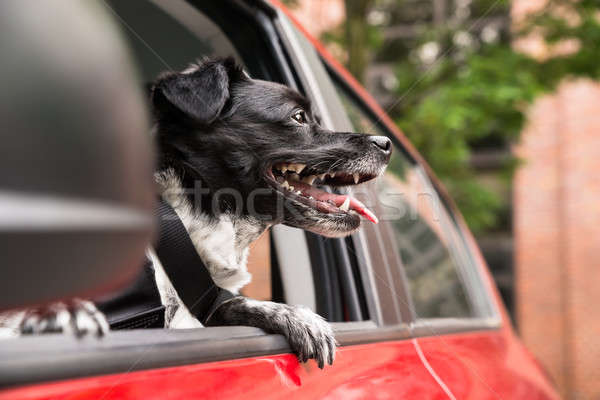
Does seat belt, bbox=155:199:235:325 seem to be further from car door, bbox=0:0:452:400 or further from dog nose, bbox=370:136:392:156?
dog nose, bbox=370:136:392:156

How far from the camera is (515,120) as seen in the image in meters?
6.30

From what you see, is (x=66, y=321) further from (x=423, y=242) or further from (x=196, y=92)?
(x=423, y=242)

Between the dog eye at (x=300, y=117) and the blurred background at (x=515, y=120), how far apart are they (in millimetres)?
2019

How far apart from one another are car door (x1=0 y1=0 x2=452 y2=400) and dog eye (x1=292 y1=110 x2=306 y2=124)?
69 millimetres

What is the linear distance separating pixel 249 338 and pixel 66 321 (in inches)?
18.0

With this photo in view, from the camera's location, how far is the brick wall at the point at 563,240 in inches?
429

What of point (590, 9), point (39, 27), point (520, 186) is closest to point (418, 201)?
point (39, 27)

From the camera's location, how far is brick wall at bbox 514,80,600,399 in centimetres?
1090

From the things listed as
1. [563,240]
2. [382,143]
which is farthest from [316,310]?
[563,240]

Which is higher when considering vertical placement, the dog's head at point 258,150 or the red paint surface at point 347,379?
the dog's head at point 258,150

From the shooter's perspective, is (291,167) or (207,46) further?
(207,46)

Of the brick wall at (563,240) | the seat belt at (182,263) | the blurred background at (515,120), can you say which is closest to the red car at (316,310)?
the seat belt at (182,263)

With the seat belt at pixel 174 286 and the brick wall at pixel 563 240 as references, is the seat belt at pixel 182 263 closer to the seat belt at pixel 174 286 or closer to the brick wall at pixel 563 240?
the seat belt at pixel 174 286

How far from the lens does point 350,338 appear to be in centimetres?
162
